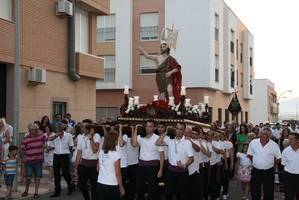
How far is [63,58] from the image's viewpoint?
21.2m

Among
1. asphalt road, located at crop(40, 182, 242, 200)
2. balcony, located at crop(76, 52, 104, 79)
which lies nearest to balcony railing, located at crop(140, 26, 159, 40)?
balcony, located at crop(76, 52, 104, 79)

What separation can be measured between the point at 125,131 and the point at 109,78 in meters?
26.1

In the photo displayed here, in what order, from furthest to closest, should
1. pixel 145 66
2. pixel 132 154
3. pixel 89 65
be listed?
pixel 145 66 < pixel 89 65 < pixel 132 154

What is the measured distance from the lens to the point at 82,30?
23.5 m

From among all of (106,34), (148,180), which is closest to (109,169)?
(148,180)

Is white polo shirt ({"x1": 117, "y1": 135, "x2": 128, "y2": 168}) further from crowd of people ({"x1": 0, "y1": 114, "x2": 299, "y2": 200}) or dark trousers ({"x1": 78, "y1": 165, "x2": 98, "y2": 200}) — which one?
dark trousers ({"x1": 78, "y1": 165, "x2": 98, "y2": 200})

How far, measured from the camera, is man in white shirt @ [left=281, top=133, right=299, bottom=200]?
10.5m

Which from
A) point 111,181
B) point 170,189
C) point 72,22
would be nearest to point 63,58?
point 72,22

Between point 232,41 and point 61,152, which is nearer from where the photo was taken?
point 61,152

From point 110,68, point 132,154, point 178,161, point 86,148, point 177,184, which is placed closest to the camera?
point 178,161

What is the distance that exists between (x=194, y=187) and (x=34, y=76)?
9.71 m

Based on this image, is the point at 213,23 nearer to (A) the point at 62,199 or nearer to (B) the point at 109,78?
(B) the point at 109,78

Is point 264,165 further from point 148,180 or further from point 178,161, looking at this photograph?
point 148,180

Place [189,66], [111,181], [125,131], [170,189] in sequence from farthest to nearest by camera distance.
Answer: [189,66], [125,131], [170,189], [111,181]
